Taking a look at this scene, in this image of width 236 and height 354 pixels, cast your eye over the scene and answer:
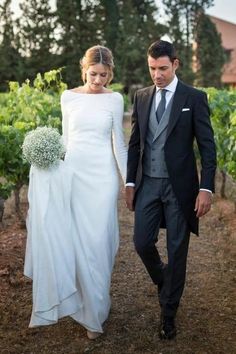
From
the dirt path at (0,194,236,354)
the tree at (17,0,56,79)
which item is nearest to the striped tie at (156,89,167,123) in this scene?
the dirt path at (0,194,236,354)

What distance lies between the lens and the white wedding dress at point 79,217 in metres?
3.66

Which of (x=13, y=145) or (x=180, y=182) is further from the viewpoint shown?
(x=13, y=145)

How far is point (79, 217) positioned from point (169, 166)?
0.77 meters

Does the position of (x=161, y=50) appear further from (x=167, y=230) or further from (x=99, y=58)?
(x=167, y=230)

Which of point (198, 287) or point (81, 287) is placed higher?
point (81, 287)

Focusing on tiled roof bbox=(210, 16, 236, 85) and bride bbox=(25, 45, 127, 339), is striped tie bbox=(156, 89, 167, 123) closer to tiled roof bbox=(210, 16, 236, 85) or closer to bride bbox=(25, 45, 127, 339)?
bride bbox=(25, 45, 127, 339)

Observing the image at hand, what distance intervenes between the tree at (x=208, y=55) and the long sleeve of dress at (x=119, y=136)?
129 feet

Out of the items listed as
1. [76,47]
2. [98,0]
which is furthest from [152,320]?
[98,0]

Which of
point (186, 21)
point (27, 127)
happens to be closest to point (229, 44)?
point (186, 21)

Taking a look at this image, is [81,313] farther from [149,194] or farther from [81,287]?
[149,194]

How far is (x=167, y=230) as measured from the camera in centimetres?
376

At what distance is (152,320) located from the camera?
417 cm

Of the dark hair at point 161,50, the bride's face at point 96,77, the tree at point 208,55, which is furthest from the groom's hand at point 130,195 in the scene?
the tree at point 208,55

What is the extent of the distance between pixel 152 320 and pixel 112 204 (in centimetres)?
105
